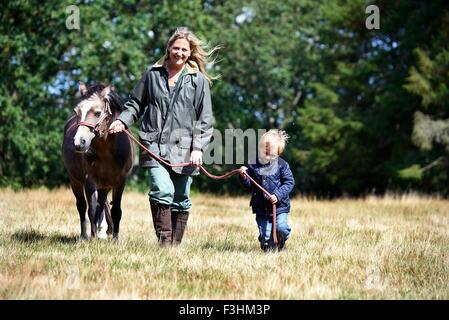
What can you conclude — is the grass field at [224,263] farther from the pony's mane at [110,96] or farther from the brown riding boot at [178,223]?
the pony's mane at [110,96]

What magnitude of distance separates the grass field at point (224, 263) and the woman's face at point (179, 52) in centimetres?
186

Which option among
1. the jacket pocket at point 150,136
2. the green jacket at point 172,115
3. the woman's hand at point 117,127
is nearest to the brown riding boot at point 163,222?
the green jacket at point 172,115

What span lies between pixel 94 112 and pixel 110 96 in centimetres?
45

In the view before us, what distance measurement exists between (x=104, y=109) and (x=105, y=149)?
0.64 meters

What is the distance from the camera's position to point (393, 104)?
2508 centimetres

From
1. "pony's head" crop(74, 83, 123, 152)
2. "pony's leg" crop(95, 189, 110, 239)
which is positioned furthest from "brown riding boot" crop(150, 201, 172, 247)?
"pony's leg" crop(95, 189, 110, 239)

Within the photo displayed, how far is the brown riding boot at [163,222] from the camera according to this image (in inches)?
241

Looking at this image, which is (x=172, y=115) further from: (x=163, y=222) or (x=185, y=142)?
(x=163, y=222)

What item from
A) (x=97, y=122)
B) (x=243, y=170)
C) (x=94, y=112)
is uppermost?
(x=94, y=112)

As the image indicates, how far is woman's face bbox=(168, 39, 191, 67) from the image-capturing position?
612 cm

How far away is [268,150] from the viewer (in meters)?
6.12

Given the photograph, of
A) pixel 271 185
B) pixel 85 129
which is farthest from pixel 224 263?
pixel 85 129
